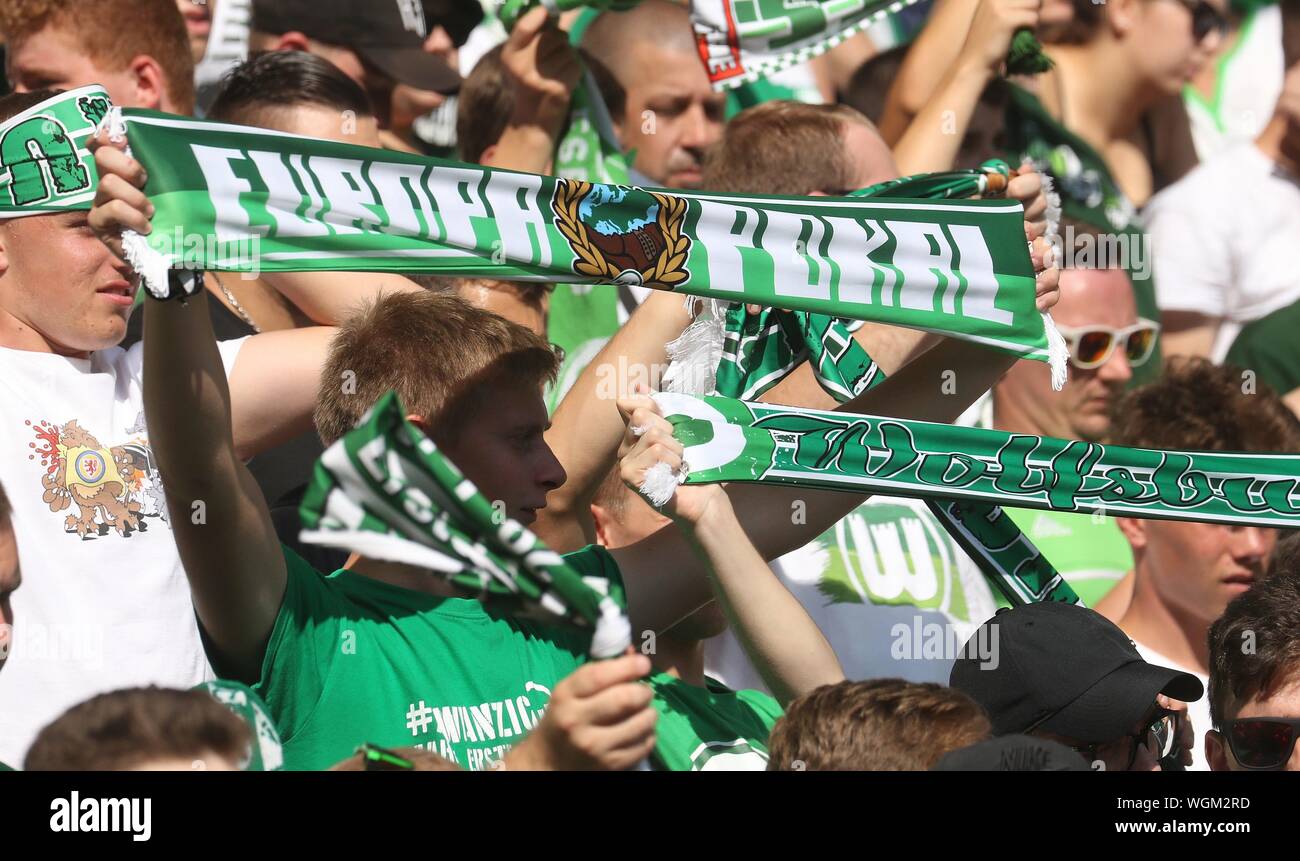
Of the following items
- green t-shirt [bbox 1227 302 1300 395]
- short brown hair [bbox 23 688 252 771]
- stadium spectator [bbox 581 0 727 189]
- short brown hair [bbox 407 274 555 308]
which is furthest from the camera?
green t-shirt [bbox 1227 302 1300 395]

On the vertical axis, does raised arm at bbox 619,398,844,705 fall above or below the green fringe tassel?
below

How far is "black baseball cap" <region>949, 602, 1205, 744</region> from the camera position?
287 cm

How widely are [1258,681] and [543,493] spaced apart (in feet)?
4.56

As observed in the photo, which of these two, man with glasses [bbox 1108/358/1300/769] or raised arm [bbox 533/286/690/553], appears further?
man with glasses [bbox 1108/358/1300/769]

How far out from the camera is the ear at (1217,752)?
3.05m

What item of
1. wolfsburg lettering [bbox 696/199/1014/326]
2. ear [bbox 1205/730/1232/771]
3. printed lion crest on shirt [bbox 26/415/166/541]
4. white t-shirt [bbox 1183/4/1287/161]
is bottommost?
ear [bbox 1205/730/1232/771]

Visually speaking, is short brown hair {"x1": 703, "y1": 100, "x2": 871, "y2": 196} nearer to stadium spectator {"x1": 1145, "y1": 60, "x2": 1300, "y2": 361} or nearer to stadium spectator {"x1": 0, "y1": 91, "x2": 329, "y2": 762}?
stadium spectator {"x1": 0, "y1": 91, "x2": 329, "y2": 762}

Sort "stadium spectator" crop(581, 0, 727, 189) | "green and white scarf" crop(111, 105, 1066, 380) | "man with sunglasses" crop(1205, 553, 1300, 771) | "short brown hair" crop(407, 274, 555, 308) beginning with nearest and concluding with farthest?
1. "green and white scarf" crop(111, 105, 1066, 380)
2. "man with sunglasses" crop(1205, 553, 1300, 771)
3. "short brown hair" crop(407, 274, 555, 308)
4. "stadium spectator" crop(581, 0, 727, 189)

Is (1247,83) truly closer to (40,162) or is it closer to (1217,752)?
(1217,752)

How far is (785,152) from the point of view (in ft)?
Answer: 13.5
